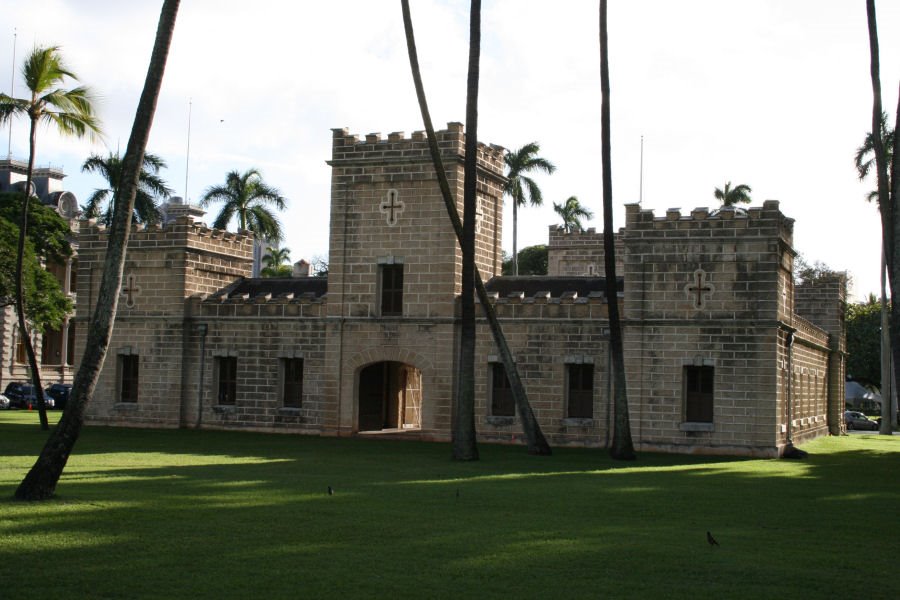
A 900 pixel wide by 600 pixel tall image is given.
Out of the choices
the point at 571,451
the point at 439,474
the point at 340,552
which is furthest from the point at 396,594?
the point at 571,451

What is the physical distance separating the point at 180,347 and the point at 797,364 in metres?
18.8

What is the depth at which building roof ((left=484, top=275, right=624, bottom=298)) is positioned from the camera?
104 ft

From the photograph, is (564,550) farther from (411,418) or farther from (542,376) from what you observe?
(411,418)

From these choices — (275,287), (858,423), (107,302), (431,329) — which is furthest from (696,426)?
(858,423)

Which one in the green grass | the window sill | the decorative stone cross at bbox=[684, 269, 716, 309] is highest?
the decorative stone cross at bbox=[684, 269, 716, 309]

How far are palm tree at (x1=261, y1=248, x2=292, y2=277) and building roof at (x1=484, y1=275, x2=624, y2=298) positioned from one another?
39627 millimetres

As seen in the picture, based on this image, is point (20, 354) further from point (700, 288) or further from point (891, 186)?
point (891, 186)

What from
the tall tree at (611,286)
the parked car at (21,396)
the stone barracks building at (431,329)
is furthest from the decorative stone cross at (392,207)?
the parked car at (21,396)

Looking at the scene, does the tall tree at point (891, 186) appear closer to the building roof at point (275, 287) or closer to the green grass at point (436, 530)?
the green grass at point (436, 530)

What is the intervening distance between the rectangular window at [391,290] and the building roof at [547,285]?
8.80ft

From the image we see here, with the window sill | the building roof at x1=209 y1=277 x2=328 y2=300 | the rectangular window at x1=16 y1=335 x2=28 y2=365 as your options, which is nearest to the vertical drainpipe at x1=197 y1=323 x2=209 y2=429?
the building roof at x1=209 y1=277 x2=328 y2=300

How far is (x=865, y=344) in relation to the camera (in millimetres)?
65438

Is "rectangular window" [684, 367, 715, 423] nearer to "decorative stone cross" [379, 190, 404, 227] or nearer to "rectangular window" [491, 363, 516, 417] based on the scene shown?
"rectangular window" [491, 363, 516, 417]

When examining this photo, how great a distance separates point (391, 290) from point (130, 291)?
30.0 feet
